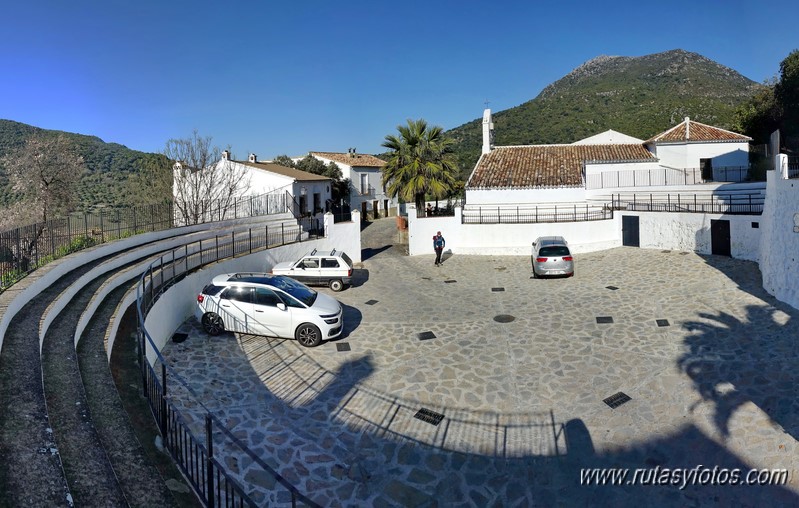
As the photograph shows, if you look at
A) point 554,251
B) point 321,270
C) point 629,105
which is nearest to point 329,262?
point 321,270

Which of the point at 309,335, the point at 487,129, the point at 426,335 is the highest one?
the point at 487,129

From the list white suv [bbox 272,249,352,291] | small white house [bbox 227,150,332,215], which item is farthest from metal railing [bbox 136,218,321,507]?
small white house [bbox 227,150,332,215]

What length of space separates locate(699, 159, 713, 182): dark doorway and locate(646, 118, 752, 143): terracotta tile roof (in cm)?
131

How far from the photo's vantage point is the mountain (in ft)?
175

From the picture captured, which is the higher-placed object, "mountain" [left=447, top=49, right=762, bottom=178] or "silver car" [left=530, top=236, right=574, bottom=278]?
"mountain" [left=447, top=49, right=762, bottom=178]

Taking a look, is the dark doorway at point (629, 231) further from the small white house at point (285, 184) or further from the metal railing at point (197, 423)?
the small white house at point (285, 184)

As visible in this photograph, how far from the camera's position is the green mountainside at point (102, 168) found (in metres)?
32.8

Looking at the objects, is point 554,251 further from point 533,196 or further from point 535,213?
point 533,196

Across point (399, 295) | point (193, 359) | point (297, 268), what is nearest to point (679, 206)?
point (399, 295)

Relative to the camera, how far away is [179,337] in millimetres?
Result: 12094

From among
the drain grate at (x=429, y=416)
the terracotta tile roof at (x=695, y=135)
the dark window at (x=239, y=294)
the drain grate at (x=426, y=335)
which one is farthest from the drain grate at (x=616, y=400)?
the terracotta tile roof at (x=695, y=135)

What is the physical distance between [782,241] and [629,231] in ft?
36.7

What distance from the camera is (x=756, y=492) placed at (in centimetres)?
638

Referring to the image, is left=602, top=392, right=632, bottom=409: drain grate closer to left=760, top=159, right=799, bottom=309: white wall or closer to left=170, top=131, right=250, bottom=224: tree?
left=760, top=159, right=799, bottom=309: white wall
